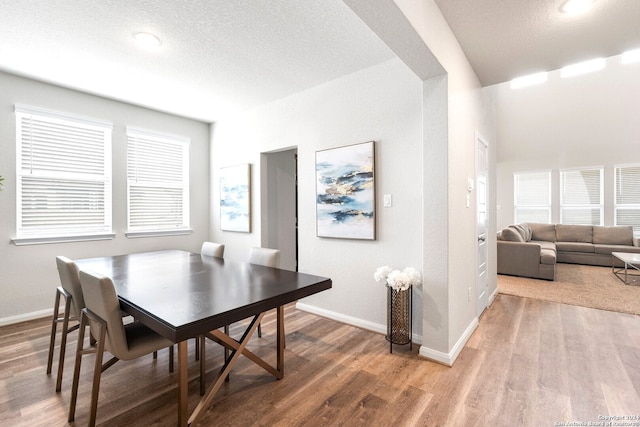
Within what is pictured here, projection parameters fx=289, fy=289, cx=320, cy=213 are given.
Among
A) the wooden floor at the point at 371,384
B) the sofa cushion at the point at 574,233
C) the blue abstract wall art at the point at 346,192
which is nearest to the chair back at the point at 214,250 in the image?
the wooden floor at the point at 371,384

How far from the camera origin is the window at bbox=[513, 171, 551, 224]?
7.46 metres

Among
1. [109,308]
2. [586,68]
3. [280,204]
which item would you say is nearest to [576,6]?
[109,308]

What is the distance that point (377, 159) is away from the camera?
9.46 feet

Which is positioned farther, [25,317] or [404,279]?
[25,317]

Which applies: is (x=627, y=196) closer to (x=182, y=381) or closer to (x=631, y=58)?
(x=631, y=58)

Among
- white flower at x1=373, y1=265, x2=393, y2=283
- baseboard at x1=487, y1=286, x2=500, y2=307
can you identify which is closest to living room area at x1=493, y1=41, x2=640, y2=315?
baseboard at x1=487, y1=286, x2=500, y2=307

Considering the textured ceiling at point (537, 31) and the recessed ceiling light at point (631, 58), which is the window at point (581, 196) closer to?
the recessed ceiling light at point (631, 58)

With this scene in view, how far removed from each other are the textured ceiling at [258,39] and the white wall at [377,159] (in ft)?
A: 0.78

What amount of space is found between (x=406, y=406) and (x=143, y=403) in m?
1.65

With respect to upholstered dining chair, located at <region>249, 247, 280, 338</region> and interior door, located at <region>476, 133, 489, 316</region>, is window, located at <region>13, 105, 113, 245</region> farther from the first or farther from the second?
interior door, located at <region>476, 133, 489, 316</region>

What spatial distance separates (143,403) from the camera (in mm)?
1823

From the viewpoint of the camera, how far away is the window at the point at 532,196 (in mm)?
7461

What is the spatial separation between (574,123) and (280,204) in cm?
628

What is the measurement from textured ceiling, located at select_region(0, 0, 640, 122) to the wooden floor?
89.7 inches
